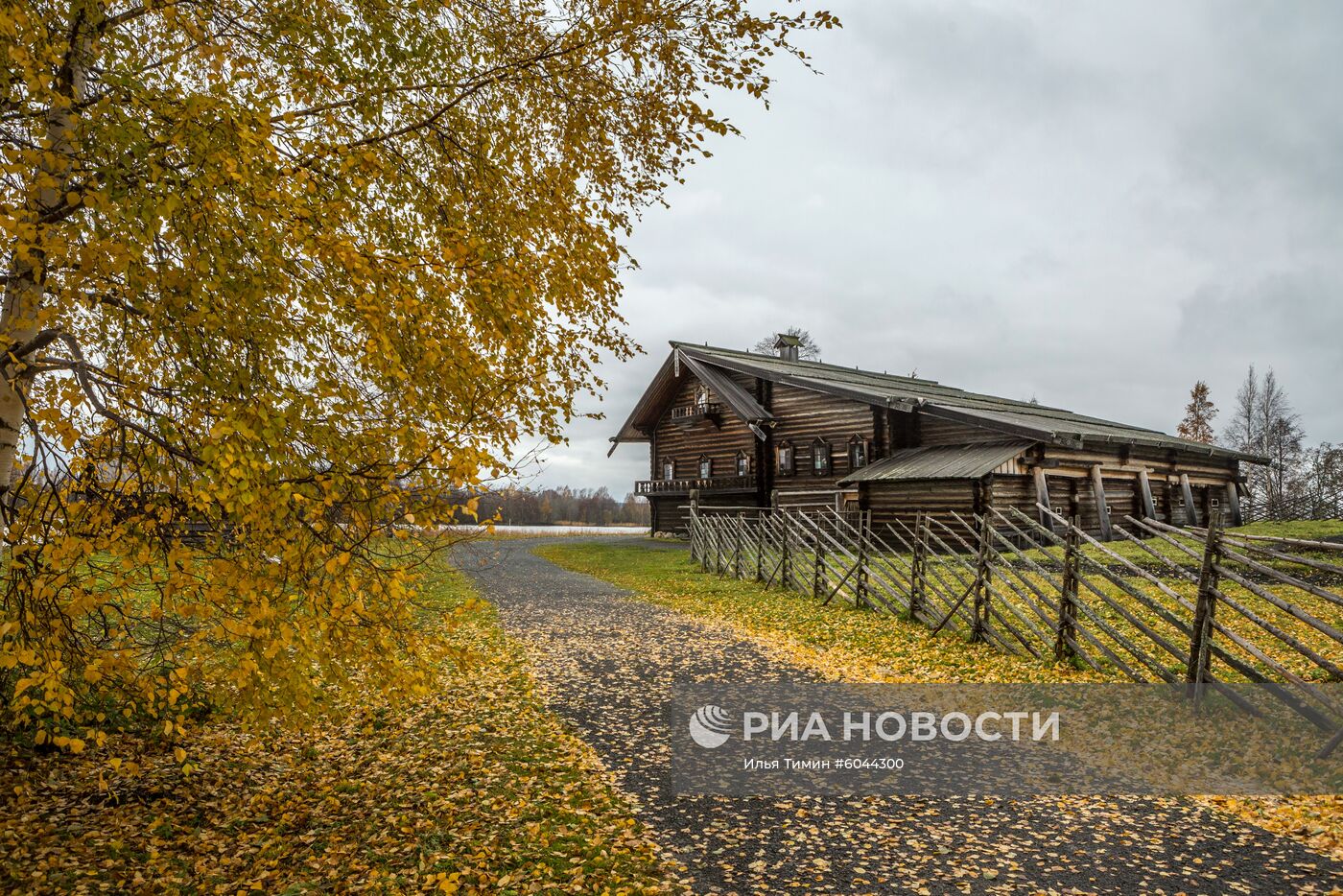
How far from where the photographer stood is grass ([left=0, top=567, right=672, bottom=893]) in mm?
5027

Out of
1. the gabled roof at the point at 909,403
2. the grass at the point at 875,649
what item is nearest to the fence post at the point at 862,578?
the grass at the point at 875,649

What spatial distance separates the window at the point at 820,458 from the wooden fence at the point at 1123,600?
9995 millimetres

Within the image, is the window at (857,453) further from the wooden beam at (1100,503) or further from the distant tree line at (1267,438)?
the distant tree line at (1267,438)

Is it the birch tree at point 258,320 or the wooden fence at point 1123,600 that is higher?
the birch tree at point 258,320

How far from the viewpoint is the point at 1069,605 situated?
9.69m

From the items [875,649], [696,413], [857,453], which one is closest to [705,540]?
[857,453]

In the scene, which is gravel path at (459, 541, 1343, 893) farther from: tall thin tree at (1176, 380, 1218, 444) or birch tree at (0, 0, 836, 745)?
tall thin tree at (1176, 380, 1218, 444)

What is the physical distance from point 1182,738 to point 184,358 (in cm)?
906

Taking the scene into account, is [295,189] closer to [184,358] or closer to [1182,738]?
[184,358]

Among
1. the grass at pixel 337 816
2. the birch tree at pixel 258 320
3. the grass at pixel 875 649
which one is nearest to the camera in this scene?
the birch tree at pixel 258 320

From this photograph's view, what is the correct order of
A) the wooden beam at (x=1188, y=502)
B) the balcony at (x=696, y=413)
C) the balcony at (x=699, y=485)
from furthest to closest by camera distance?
the balcony at (x=696, y=413) < the balcony at (x=699, y=485) < the wooden beam at (x=1188, y=502)

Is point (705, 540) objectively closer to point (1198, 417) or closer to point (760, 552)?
point (760, 552)

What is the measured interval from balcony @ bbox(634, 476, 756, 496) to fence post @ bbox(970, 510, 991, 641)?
21.3 metres

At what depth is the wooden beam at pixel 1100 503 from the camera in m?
24.2
